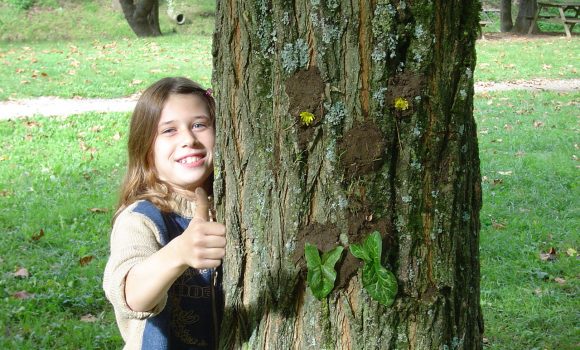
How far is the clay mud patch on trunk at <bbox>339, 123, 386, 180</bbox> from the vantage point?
169 centimetres

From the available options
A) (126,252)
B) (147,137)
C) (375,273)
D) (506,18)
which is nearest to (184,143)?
(147,137)

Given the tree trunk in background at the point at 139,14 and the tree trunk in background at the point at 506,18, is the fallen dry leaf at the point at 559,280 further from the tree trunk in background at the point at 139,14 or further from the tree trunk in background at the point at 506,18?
the tree trunk in background at the point at 506,18

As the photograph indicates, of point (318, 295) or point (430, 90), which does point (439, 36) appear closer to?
point (430, 90)

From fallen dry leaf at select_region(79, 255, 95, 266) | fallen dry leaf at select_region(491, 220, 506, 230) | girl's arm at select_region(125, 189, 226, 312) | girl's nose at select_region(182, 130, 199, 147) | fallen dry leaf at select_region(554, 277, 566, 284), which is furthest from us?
fallen dry leaf at select_region(491, 220, 506, 230)

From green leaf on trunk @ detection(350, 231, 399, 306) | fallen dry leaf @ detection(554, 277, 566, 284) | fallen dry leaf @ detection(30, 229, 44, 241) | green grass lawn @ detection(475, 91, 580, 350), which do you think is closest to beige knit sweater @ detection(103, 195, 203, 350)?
green leaf on trunk @ detection(350, 231, 399, 306)

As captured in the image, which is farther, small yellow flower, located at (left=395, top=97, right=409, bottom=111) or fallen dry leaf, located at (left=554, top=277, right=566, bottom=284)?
fallen dry leaf, located at (left=554, top=277, right=566, bottom=284)

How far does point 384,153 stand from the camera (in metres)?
1.70

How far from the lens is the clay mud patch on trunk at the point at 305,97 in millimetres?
1700

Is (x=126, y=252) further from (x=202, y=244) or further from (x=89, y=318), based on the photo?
(x=89, y=318)

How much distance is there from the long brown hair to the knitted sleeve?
0.19 meters

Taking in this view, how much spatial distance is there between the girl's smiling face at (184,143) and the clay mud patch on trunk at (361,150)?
0.65 metres

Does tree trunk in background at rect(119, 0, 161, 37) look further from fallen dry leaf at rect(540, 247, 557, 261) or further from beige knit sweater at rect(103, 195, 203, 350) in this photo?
beige knit sweater at rect(103, 195, 203, 350)

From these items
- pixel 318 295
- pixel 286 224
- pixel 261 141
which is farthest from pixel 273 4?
pixel 318 295

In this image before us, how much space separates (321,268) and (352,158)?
27 centimetres
